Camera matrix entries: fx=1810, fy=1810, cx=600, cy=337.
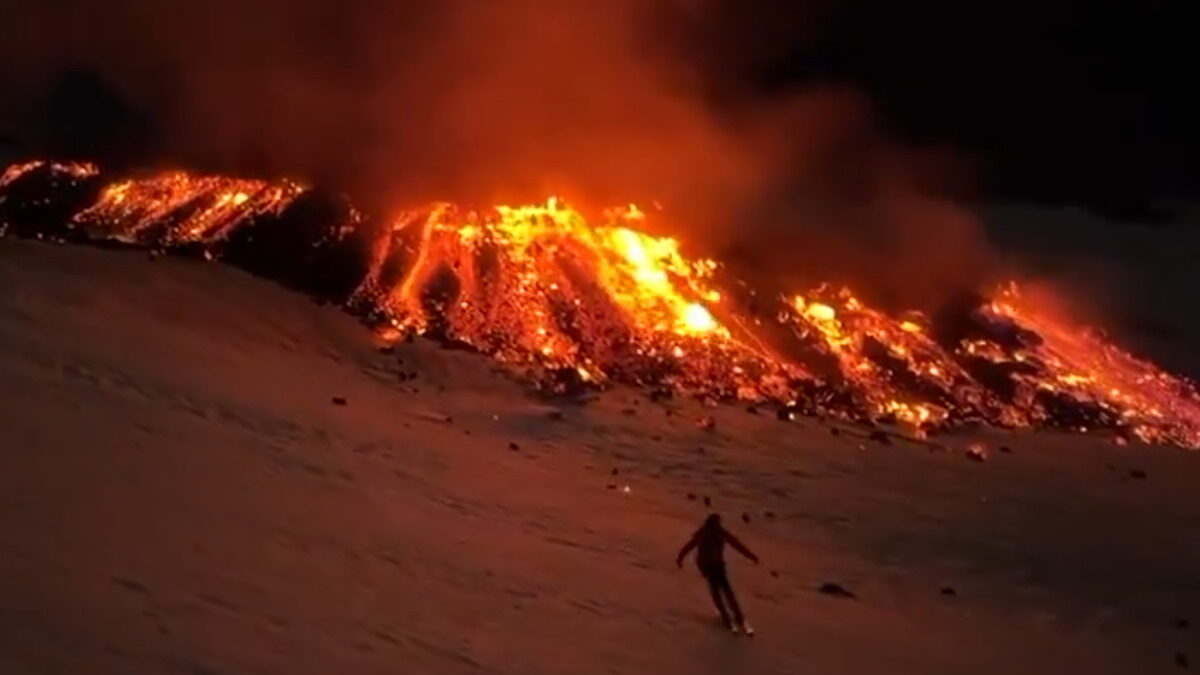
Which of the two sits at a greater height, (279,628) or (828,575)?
(828,575)

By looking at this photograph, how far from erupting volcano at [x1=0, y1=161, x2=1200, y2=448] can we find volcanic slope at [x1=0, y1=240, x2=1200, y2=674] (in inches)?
43.8

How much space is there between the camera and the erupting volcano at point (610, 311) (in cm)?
2745

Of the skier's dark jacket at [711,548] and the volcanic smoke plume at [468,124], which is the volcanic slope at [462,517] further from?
the volcanic smoke plume at [468,124]

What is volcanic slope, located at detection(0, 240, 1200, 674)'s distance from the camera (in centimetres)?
1331

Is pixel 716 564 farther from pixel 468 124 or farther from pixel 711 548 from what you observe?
pixel 468 124

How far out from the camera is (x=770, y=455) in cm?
2453

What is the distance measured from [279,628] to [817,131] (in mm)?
39018

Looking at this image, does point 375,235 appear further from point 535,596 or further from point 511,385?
point 535,596

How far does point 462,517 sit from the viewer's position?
63.0 ft

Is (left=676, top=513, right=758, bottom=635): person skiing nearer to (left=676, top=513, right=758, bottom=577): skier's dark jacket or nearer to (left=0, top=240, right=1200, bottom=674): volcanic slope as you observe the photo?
(left=676, top=513, right=758, bottom=577): skier's dark jacket

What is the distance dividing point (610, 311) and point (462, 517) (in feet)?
33.5

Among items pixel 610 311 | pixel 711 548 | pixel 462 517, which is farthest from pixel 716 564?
pixel 610 311

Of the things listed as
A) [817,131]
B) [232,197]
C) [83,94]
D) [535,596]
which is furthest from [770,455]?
[817,131]

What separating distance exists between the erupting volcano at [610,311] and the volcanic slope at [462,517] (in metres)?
1.11
